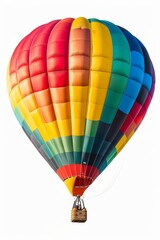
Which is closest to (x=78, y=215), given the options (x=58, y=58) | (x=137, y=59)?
(x=58, y=58)

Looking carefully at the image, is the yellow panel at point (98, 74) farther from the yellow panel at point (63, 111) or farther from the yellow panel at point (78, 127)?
the yellow panel at point (63, 111)

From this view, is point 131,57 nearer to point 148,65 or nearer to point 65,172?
point 148,65

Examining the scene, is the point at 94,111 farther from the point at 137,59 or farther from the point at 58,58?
the point at 137,59

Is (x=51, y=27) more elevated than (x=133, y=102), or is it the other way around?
(x=51, y=27)

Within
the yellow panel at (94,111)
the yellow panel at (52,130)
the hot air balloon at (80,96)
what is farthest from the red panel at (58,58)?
the yellow panel at (52,130)

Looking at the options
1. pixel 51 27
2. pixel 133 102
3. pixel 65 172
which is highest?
pixel 51 27

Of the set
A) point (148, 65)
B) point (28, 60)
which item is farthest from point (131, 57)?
point (28, 60)
